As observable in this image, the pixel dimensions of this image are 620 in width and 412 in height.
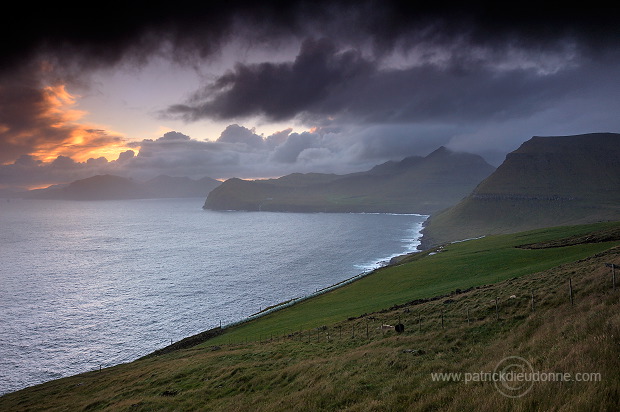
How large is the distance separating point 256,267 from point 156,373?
91.5 meters

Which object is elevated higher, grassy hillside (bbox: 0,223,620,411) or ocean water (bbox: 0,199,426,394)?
grassy hillside (bbox: 0,223,620,411)

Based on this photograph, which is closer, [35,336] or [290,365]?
[290,365]

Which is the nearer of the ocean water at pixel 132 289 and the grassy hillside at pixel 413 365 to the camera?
the grassy hillside at pixel 413 365

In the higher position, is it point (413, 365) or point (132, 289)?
point (413, 365)

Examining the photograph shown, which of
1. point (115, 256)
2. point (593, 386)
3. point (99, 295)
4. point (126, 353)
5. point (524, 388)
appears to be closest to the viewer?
point (593, 386)

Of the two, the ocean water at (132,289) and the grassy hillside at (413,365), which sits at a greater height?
the grassy hillside at (413,365)

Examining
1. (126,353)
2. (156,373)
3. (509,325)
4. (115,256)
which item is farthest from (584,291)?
(115,256)

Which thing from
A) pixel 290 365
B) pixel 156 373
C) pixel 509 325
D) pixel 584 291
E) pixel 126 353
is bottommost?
pixel 126 353

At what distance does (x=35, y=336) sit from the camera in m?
67.1

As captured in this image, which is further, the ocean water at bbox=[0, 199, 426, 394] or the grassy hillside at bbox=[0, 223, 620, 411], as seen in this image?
the ocean water at bbox=[0, 199, 426, 394]

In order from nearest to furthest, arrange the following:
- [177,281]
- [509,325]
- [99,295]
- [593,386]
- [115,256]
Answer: [593,386] → [509,325] → [99,295] → [177,281] → [115,256]

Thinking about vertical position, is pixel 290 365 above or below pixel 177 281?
above

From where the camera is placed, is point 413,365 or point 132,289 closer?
point 413,365

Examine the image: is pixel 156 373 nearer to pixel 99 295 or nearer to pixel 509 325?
pixel 509 325
